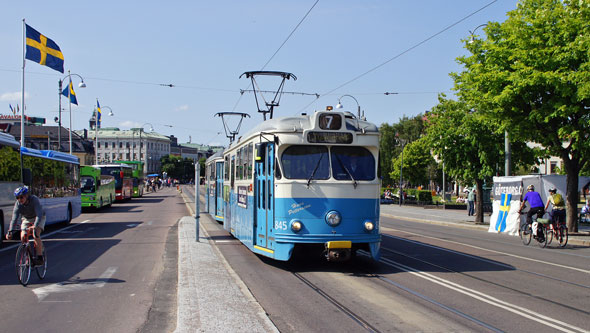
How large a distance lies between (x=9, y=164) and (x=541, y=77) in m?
16.3

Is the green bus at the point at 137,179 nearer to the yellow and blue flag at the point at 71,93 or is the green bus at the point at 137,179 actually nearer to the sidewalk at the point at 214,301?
the yellow and blue flag at the point at 71,93

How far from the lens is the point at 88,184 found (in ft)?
110

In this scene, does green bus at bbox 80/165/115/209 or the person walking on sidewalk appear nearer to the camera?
green bus at bbox 80/165/115/209

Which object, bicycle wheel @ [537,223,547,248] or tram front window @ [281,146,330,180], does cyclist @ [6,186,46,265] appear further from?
bicycle wheel @ [537,223,547,248]

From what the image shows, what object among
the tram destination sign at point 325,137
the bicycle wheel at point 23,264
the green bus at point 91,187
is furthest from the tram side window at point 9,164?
the green bus at point 91,187

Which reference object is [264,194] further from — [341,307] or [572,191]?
[572,191]

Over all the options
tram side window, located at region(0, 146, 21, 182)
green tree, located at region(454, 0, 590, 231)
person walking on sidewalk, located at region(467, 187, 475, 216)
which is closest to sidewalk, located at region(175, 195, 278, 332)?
tram side window, located at region(0, 146, 21, 182)

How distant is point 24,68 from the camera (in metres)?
29.1

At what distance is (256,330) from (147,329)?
1.34 meters

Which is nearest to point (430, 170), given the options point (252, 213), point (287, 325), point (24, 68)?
point (24, 68)

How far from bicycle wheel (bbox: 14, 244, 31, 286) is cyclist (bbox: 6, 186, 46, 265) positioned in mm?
187

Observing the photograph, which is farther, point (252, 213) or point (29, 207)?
point (252, 213)

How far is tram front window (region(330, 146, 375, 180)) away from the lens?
414 inches

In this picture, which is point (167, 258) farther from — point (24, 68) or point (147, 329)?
point (24, 68)
